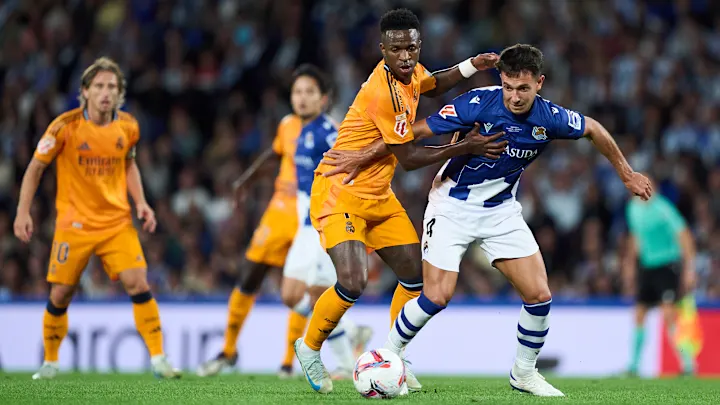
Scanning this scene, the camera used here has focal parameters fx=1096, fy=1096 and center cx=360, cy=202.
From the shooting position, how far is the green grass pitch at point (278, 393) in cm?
660

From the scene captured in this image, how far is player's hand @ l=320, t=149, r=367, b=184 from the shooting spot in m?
7.24

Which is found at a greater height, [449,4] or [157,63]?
[449,4]

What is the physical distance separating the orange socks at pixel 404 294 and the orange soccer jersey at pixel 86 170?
8.41ft

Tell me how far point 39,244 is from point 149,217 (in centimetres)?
579

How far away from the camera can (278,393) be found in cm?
724

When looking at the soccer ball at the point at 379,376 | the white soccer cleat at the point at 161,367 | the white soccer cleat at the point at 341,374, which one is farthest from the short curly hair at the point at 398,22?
the white soccer cleat at the point at 341,374

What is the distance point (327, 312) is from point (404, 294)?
76 centimetres

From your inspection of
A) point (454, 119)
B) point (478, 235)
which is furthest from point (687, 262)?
point (454, 119)

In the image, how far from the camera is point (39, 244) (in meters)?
14.4

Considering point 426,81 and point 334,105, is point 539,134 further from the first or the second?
point 334,105

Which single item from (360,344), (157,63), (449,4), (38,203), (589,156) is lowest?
(360,344)

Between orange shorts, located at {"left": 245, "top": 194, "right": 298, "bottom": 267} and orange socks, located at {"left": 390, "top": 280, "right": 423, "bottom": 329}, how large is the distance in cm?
261

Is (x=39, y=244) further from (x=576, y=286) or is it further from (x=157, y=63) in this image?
(x=576, y=286)

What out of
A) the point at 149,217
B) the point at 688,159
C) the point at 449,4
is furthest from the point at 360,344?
the point at 449,4
